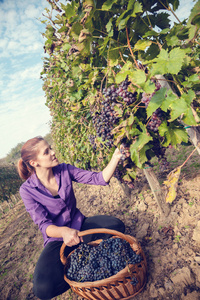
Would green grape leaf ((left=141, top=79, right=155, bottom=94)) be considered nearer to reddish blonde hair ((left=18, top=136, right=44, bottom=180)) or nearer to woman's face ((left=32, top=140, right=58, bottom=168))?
woman's face ((left=32, top=140, right=58, bottom=168))

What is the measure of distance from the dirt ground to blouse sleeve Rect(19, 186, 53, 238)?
1004 millimetres

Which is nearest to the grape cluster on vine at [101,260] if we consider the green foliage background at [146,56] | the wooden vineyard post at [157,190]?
the wooden vineyard post at [157,190]

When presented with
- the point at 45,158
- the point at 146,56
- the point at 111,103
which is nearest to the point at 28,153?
the point at 45,158

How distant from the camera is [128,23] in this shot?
4.58 ft

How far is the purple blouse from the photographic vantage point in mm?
2393

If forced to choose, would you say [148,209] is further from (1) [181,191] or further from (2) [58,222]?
(2) [58,222]

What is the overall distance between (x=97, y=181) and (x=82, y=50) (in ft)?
5.05

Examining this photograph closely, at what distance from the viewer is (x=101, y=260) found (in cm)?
204

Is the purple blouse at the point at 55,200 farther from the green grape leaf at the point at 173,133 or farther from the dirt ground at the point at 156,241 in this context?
the green grape leaf at the point at 173,133

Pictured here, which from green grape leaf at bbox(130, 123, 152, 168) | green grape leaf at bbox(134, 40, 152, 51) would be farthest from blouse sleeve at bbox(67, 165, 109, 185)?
green grape leaf at bbox(134, 40, 152, 51)

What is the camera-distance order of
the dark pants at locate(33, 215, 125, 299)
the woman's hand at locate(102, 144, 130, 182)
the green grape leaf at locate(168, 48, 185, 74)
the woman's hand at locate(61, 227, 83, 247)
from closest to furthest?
the green grape leaf at locate(168, 48, 185, 74) → the woman's hand at locate(102, 144, 130, 182) → the woman's hand at locate(61, 227, 83, 247) → the dark pants at locate(33, 215, 125, 299)

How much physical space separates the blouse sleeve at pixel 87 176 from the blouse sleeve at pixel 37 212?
612 millimetres

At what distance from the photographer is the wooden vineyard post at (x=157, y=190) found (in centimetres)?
227

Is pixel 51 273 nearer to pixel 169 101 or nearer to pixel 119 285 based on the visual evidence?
pixel 119 285
